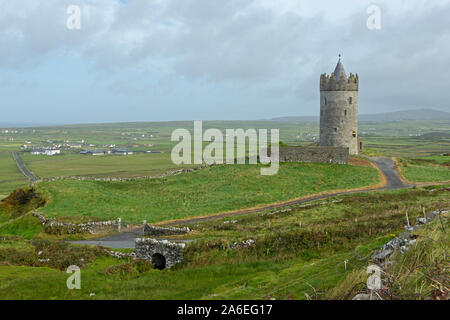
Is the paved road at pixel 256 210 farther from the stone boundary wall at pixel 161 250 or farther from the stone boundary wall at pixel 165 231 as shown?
the stone boundary wall at pixel 161 250

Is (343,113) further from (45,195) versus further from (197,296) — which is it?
(197,296)

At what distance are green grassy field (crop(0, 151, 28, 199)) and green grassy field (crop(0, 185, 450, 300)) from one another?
69822 millimetres

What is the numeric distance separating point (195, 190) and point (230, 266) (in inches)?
1036

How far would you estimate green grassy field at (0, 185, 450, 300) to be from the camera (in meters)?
13.2

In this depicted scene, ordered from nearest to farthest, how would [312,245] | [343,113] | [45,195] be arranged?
1. [312,245]
2. [45,195]
3. [343,113]

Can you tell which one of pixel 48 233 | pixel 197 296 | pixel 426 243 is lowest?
pixel 48 233

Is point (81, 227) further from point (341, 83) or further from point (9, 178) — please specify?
point (9, 178)

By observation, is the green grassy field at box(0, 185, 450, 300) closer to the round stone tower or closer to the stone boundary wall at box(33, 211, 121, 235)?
the stone boundary wall at box(33, 211, 121, 235)

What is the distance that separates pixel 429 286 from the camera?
930 cm

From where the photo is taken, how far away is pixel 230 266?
18.5 m

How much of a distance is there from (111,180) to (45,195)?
10.2 meters

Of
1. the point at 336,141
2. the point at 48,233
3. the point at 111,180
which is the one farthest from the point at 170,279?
the point at 336,141

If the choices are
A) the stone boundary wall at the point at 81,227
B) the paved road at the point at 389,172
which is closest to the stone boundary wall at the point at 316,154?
the paved road at the point at 389,172
